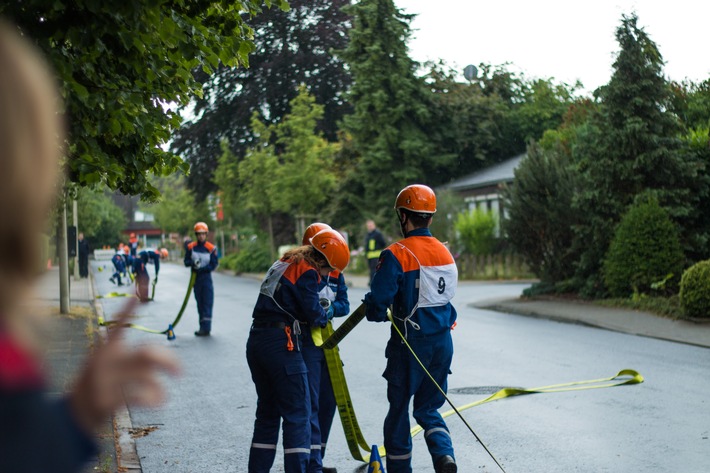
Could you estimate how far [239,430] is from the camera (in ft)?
27.4

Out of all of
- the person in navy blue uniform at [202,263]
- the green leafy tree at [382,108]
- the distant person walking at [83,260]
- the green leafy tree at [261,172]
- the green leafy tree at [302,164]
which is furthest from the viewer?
the green leafy tree at [261,172]

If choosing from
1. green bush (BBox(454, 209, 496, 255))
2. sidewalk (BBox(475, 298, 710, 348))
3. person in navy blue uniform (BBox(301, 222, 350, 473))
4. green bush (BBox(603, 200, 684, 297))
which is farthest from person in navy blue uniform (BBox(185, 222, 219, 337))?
green bush (BBox(454, 209, 496, 255))

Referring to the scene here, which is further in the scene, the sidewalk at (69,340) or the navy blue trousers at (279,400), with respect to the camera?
the navy blue trousers at (279,400)

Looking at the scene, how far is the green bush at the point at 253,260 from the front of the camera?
44344mm

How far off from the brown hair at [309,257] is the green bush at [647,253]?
1274cm

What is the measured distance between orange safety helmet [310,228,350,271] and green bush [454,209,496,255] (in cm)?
2680

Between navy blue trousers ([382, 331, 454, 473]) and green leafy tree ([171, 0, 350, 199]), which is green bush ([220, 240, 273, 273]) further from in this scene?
navy blue trousers ([382, 331, 454, 473])

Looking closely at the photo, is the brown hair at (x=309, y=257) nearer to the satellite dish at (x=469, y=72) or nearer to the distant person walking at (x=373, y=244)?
the distant person walking at (x=373, y=244)

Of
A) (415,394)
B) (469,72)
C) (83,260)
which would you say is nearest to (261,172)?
(83,260)

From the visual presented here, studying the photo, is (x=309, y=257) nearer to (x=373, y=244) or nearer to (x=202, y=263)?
(x=202, y=263)

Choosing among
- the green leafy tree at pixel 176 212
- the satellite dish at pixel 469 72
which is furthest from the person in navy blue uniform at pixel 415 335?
the green leafy tree at pixel 176 212

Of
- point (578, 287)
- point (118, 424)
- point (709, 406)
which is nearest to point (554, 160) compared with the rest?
point (578, 287)

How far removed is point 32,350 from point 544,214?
19.9 m

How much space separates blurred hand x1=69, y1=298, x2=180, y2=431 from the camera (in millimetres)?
1744
